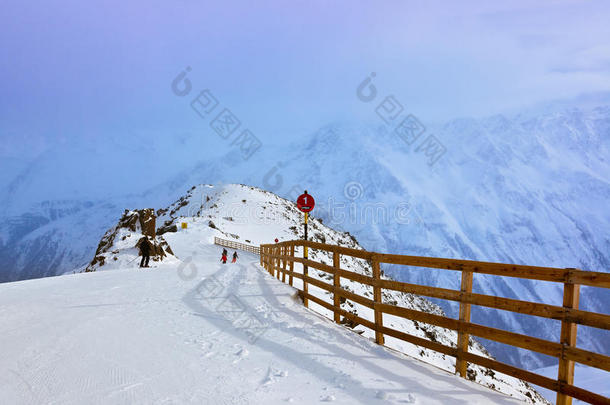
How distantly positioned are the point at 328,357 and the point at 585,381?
248 feet

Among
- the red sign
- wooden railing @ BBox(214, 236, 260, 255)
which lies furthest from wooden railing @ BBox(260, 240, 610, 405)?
wooden railing @ BBox(214, 236, 260, 255)

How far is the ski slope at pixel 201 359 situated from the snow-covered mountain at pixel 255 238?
9128mm

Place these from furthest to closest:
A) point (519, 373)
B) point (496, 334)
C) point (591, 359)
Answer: point (496, 334) < point (519, 373) < point (591, 359)

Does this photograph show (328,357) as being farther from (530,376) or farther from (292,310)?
(292,310)

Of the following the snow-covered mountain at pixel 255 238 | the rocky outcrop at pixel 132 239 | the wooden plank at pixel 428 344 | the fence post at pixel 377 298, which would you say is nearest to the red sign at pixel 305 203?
the snow-covered mountain at pixel 255 238

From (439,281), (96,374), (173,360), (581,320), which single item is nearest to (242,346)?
(173,360)

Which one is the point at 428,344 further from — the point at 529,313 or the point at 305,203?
the point at 305,203

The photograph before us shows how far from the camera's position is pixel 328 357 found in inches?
221

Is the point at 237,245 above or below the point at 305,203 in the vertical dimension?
below

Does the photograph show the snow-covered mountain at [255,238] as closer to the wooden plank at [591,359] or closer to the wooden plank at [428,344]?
the wooden plank at [428,344]

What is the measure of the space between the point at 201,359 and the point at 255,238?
186ft

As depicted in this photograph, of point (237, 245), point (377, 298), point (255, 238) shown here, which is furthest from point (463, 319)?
point (255, 238)

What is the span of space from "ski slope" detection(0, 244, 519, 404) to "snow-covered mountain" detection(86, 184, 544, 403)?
9.13 meters

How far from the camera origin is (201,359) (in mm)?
5324
